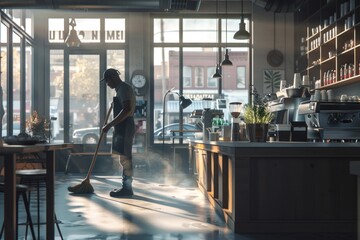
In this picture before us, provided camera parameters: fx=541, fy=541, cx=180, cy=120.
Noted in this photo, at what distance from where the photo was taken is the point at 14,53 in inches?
408

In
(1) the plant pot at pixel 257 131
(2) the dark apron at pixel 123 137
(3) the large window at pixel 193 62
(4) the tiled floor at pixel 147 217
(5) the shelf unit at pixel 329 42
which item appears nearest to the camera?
(4) the tiled floor at pixel 147 217

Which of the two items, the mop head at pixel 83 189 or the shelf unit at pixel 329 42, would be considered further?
the shelf unit at pixel 329 42

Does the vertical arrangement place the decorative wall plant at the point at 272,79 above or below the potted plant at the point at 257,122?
above

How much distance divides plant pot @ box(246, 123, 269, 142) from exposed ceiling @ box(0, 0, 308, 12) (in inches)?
144

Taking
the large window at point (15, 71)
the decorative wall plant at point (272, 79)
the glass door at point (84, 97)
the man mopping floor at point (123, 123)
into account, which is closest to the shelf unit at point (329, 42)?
the decorative wall plant at point (272, 79)

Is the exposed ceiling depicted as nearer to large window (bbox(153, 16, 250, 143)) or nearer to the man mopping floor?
the man mopping floor

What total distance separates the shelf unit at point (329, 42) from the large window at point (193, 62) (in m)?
1.50

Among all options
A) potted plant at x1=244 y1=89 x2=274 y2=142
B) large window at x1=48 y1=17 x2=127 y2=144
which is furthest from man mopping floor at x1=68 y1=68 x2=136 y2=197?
large window at x1=48 y1=17 x2=127 y2=144

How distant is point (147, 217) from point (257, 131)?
4.61ft

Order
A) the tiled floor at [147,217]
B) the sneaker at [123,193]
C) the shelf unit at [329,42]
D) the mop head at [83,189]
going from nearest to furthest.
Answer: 1. the tiled floor at [147,217]
2. the sneaker at [123,193]
3. the mop head at [83,189]
4. the shelf unit at [329,42]

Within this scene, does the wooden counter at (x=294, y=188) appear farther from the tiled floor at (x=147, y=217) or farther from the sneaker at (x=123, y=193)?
the sneaker at (x=123, y=193)

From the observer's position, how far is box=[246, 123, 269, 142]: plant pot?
191 inches

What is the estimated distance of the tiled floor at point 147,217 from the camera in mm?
4320

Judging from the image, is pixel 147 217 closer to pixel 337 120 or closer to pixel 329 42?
pixel 337 120
